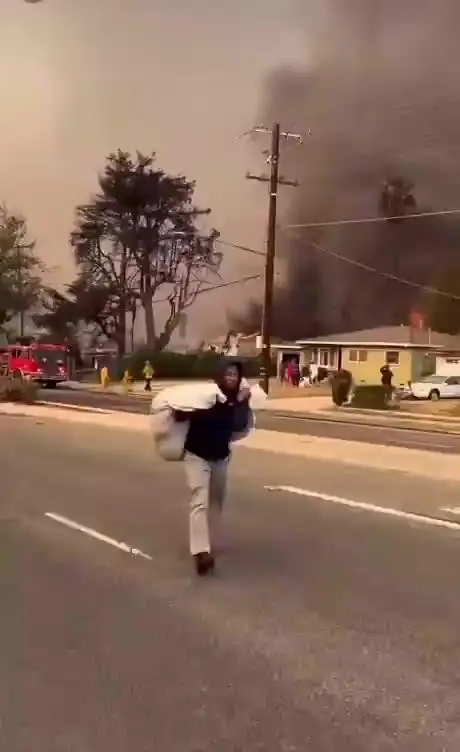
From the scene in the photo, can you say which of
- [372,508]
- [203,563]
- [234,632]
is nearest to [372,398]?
[372,508]

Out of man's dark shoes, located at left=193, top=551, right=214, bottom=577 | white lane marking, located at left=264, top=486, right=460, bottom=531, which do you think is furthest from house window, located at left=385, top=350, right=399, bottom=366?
man's dark shoes, located at left=193, top=551, right=214, bottom=577

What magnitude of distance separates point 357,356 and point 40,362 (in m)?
20.2

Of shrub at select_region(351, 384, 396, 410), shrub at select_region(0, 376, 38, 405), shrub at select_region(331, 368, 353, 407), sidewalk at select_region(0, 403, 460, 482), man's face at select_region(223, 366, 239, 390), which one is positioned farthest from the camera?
shrub at select_region(331, 368, 353, 407)

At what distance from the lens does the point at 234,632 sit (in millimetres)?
6414

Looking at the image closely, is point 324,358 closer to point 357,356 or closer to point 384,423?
point 357,356

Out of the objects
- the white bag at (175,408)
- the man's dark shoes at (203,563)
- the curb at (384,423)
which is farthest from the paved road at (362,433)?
the white bag at (175,408)

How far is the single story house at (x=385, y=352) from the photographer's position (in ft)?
203

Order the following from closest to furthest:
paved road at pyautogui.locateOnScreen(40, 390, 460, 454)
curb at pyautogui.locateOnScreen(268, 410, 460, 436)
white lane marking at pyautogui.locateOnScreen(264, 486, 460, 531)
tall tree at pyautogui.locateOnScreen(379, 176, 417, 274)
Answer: white lane marking at pyautogui.locateOnScreen(264, 486, 460, 531)
paved road at pyautogui.locateOnScreen(40, 390, 460, 454)
curb at pyautogui.locateOnScreen(268, 410, 460, 436)
tall tree at pyautogui.locateOnScreen(379, 176, 417, 274)

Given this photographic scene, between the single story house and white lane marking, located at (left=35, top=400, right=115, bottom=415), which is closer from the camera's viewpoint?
white lane marking, located at (left=35, top=400, right=115, bottom=415)

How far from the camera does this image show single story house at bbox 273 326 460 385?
61.8m

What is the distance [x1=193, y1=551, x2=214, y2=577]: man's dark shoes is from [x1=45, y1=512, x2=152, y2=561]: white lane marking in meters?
0.76

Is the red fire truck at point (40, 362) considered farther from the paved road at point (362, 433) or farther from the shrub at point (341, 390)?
the paved road at point (362, 433)

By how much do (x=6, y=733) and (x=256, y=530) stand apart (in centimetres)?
579

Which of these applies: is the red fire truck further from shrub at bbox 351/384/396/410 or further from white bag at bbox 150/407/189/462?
white bag at bbox 150/407/189/462
